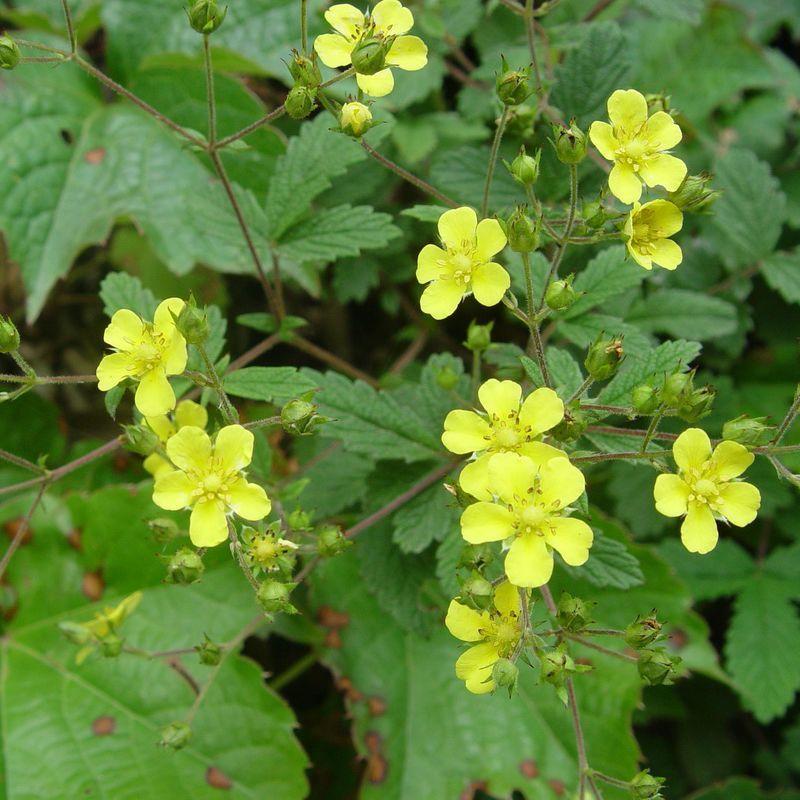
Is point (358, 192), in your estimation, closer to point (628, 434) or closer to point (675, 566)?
point (628, 434)

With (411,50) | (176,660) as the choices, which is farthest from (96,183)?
(176,660)

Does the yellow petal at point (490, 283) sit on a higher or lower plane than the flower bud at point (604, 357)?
higher

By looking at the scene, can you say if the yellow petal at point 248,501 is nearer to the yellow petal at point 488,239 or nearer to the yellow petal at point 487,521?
the yellow petal at point 487,521

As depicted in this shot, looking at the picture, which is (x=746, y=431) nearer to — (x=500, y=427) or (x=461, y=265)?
(x=500, y=427)

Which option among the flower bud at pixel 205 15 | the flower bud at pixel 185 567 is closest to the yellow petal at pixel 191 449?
the flower bud at pixel 185 567

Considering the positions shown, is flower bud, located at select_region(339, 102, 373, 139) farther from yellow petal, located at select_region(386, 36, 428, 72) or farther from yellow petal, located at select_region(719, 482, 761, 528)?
yellow petal, located at select_region(719, 482, 761, 528)

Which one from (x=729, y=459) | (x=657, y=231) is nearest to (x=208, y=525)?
(x=729, y=459)

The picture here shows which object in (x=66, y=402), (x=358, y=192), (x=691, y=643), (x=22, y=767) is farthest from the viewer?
(x=66, y=402)

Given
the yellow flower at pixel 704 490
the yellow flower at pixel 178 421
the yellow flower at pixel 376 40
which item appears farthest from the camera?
the yellow flower at pixel 178 421
